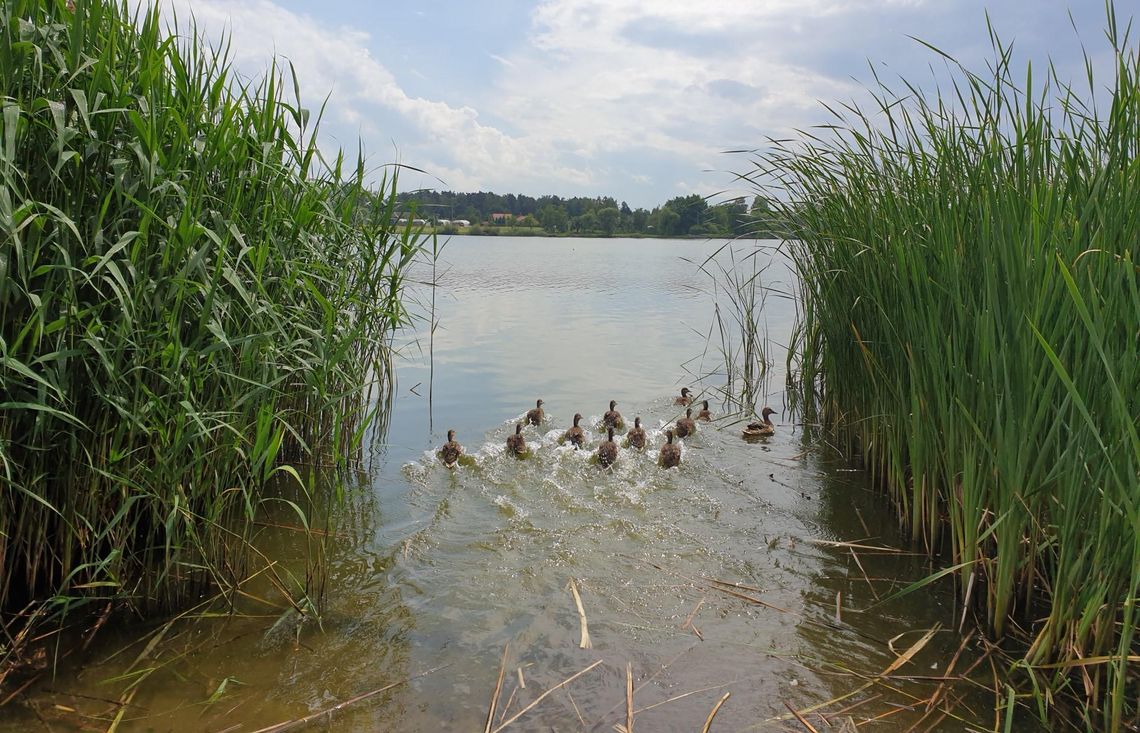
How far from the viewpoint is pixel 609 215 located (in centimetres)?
4625

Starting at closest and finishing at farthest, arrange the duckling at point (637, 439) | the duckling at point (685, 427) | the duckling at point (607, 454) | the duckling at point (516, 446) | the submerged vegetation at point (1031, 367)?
the submerged vegetation at point (1031, 367), the duckling at point (607, 454), the duckling at point (516, 446), the duckling at point (637, 439), the duckling at point (685, 427)

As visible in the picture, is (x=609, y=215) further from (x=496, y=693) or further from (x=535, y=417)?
(x=496, y=693)

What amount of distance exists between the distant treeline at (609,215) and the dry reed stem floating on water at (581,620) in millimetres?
3530

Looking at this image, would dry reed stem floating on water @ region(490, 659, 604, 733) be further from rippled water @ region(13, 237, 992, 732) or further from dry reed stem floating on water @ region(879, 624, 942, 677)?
dry reed stem floating on water @ region(879, 624, 942, 677)

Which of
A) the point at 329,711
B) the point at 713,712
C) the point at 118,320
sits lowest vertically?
the point at 329,711

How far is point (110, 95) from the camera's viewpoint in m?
3.38

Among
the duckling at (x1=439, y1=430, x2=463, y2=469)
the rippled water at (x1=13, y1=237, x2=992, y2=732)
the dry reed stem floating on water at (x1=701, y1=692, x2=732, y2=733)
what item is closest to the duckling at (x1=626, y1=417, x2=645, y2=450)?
the rippled water at (x1=13, y1=237, x2=992, y2=732)

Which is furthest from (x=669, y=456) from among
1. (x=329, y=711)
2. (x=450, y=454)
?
(x=329, y=711)

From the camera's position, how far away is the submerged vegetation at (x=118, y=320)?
3.07 m

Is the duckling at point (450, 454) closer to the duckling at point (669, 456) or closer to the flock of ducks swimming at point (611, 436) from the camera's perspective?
the flock of ducks swimming at point (611, 436)

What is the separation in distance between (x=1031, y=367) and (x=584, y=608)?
2623 millimetres

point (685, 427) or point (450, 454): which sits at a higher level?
point (685, 427)

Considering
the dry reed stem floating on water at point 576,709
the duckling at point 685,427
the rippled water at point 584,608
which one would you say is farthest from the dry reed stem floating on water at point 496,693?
the duckling at point 685,427

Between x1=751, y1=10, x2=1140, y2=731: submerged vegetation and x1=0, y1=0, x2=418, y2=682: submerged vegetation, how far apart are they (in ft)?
10.9
